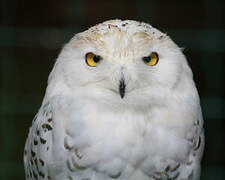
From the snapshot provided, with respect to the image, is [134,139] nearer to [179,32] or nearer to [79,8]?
[179,32]

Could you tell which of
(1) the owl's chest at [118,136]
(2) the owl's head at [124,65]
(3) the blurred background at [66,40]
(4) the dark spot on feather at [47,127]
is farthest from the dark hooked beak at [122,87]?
(3) the blurred background at [66,40]

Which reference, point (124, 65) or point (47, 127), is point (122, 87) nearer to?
point (124, 65)

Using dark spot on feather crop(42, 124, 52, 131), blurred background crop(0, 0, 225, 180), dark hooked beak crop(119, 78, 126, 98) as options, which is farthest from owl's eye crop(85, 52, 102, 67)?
blurred background crop(0, 0, 225, 180)

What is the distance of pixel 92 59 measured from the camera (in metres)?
1.74

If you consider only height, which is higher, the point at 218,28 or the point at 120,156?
the point at 218,28

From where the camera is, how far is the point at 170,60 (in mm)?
1766

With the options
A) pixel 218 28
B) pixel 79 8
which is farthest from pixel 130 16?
pixel 218 28

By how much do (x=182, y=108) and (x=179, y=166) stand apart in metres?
0.18

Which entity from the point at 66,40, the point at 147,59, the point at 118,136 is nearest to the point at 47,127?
the point at 118,136

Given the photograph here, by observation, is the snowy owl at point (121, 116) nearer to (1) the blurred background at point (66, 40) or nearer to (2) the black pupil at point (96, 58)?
(2) the black pupil at point (96, 58)

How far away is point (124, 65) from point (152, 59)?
0.37 ft

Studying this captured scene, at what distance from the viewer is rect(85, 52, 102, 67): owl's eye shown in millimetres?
1723

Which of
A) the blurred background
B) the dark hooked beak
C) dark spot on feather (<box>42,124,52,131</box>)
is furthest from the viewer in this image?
the blurred background

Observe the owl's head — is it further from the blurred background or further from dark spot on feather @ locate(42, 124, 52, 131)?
the blurred background
